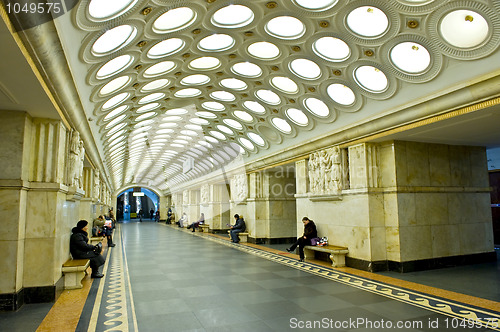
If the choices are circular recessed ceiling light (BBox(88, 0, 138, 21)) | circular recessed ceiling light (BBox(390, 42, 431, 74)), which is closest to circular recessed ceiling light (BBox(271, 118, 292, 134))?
circular recessed ceiling light (BBox(390, 42, 431, 74))

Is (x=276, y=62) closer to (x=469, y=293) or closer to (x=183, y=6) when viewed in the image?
(x=183, y=6)

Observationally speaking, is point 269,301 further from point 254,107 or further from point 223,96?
point 223,96

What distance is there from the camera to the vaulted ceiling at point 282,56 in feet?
17.5

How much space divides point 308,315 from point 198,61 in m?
6.82

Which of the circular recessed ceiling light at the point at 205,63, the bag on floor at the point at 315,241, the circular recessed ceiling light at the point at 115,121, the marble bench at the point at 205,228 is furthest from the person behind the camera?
the marble bench at the point at 205,228

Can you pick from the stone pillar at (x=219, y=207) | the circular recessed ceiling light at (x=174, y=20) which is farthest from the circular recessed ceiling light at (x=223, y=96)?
the stone pillar at (x=219, y=207)

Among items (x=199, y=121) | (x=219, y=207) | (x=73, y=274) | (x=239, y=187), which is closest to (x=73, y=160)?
(x=73, y=274)

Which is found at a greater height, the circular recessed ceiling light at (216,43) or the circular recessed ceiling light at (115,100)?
the circular recessed ceiling light at (216,43)

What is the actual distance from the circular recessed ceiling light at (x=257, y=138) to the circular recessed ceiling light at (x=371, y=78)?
21.3ft

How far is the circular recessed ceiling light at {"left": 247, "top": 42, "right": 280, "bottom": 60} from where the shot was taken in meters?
8.07

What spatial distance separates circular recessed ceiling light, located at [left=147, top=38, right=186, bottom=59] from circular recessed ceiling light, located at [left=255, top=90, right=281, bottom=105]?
11.9 feet

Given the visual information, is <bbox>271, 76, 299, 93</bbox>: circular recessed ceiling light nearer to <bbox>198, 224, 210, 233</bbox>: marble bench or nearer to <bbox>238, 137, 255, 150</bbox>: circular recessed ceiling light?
<bbox>238, 137, 255, 150</bbox>: circular recessed ceiling light

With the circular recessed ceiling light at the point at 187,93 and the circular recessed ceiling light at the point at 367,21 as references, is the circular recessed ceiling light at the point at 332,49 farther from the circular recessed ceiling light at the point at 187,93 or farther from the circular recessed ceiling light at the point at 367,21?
the circular recessed ceiling light at the point at 187,93

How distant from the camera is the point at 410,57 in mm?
6652
